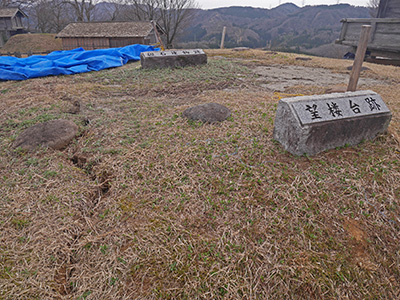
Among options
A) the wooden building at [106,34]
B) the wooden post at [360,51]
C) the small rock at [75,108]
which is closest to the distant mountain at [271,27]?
the wooden building at [106,34]

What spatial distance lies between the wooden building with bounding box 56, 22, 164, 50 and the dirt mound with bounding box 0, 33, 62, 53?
6.91 meters

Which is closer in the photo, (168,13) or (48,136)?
(48,136)

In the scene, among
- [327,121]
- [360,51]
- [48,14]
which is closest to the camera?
[327,121]

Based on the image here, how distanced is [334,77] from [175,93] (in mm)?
5423

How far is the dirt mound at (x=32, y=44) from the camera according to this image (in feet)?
66.7

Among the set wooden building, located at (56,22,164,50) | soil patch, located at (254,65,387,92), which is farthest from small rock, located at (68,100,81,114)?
wooden building, located at (56,22,164,50)

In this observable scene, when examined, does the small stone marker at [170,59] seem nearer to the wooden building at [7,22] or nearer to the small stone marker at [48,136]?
the small stone marker at [48,136]

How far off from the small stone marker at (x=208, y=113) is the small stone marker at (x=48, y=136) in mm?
1814

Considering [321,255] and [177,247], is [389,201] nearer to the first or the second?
[321,255]

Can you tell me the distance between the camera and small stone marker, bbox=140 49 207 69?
7.78 m

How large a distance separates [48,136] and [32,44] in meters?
22.6

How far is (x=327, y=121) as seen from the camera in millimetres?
2900

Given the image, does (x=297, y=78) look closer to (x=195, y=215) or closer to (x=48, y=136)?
(x=195, y=215)

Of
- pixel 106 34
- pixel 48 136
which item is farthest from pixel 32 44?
pixel 48 136
